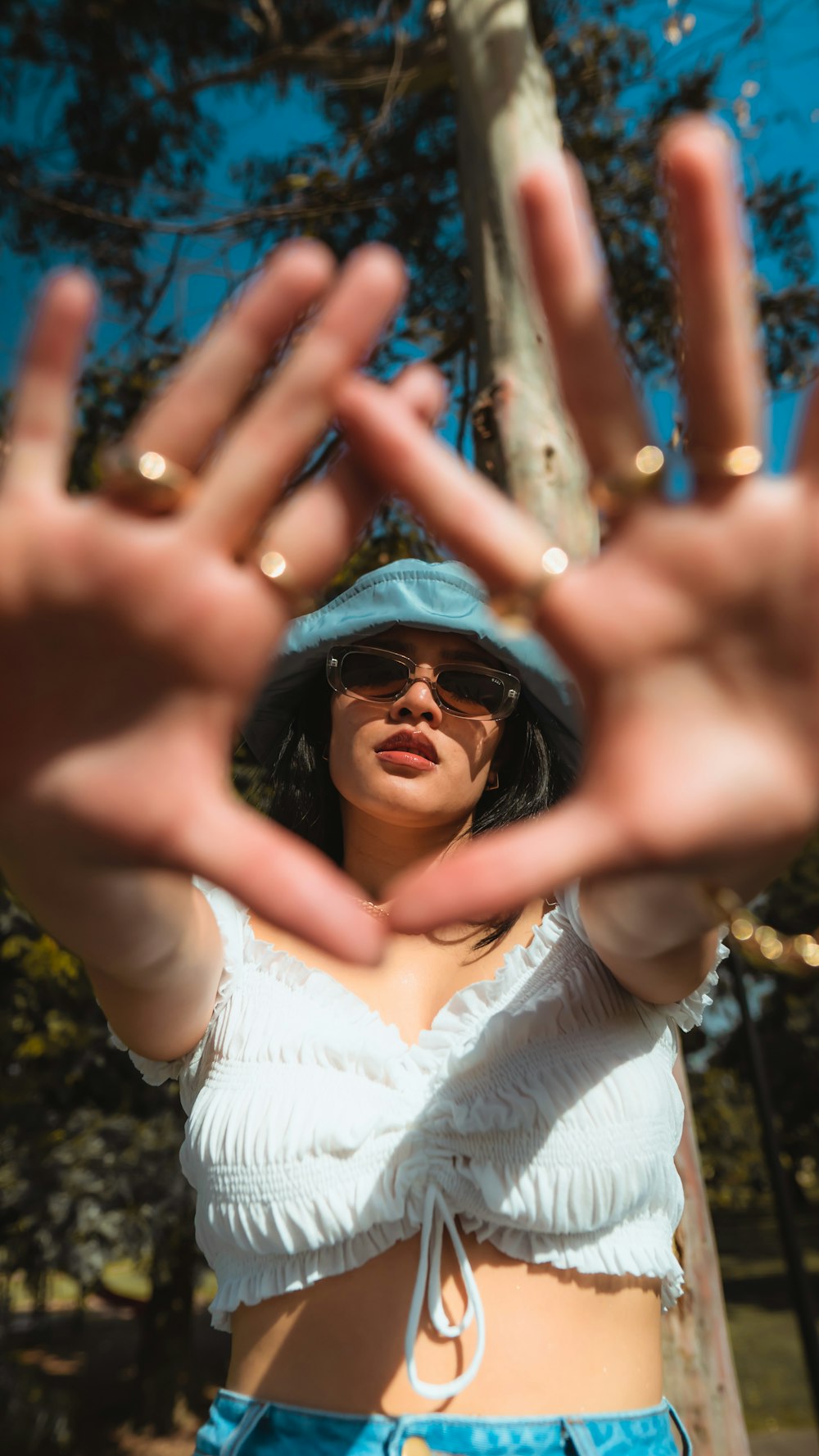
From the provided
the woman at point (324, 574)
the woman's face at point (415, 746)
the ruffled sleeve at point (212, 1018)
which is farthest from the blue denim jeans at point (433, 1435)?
the woman's face at point (415, 746)

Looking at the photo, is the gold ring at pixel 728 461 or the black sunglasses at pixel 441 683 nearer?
the gold ring at pixel 728 461

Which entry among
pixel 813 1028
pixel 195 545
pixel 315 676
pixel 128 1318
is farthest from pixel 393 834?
pixel 128 1318

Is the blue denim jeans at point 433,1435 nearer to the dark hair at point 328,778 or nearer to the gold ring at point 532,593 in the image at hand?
the dark hair at point 328,778

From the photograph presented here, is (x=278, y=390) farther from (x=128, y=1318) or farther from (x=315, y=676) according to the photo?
(x=128, y=1318)

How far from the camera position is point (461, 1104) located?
51.6 inches

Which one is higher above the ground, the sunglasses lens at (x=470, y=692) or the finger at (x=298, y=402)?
the sunglasses lens at (x=470, y=692)

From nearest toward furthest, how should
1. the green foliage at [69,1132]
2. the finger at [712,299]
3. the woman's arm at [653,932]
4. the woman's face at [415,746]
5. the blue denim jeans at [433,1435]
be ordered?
the finger at [712,299] < the woman's arm at [653,932] < the blue denim jeans at [433,1435] < the woman's face at [415,746] < the green foliage at [69,1132]

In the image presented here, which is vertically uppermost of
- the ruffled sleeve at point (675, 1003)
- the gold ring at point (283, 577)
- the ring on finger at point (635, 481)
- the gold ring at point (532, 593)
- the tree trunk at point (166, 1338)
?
the ring on finger at point (635, 481)

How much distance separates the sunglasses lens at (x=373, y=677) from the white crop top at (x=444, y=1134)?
0.47 meters

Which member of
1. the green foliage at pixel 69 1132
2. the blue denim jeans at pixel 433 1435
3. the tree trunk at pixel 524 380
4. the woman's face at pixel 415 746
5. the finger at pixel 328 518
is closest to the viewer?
the finger at pixel 328 518

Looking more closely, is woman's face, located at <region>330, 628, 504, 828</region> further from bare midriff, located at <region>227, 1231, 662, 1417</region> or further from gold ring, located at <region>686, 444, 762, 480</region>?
gold ring, located at <region>686, 444, 762, 480</region>

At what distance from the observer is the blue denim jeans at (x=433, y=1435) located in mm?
1188

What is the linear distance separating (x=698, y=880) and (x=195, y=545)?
0.48 meters

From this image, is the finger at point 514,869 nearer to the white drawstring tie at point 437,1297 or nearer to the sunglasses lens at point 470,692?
the white drawstring tie at point 437,1297
